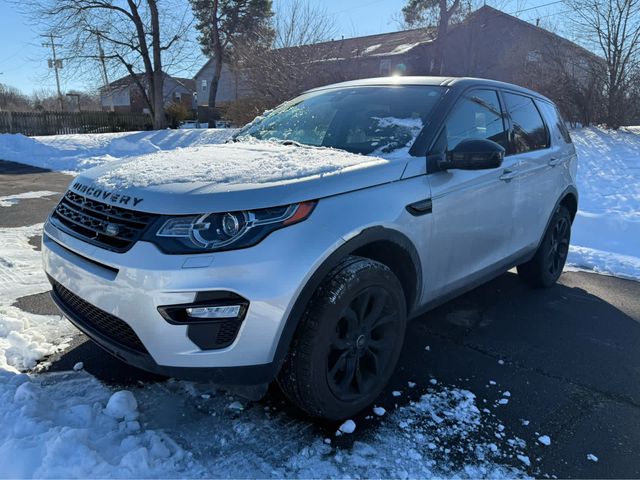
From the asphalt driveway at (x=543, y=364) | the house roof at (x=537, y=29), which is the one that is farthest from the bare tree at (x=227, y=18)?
the asphalt driveway at (x=543, y=364)

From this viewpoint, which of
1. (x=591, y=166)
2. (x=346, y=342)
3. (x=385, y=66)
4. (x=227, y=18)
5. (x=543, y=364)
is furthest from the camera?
(x=385, y=66)

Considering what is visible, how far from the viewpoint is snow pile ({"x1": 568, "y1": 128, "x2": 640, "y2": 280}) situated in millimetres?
5602

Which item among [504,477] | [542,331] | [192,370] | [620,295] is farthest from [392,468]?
[620,295]

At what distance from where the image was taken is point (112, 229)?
218 cm

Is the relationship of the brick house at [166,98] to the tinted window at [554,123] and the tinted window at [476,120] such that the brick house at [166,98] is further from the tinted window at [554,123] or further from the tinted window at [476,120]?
the tinted window at [476,120]

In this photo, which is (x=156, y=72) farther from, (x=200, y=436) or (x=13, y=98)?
(x=13, y=98)

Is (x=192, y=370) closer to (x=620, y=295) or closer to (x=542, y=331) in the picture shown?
(x=542, y=331)

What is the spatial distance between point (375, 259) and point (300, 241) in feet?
2.44

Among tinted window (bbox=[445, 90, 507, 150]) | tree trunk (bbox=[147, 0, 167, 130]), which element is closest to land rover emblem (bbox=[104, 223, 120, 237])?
tinted window (bbox=[445, 90, 507, 150])

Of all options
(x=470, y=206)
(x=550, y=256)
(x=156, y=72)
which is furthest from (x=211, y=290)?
(x=156, y=72)

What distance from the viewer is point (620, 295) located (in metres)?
4.61

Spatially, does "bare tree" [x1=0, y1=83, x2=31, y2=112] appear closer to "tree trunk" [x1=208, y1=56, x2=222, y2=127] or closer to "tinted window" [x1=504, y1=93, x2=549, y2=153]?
"tree trunk" [x1=208, y1=56, x2=222, y2=127]

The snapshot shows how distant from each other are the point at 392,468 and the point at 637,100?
60.3ft

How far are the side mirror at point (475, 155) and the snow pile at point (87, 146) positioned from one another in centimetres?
1211
